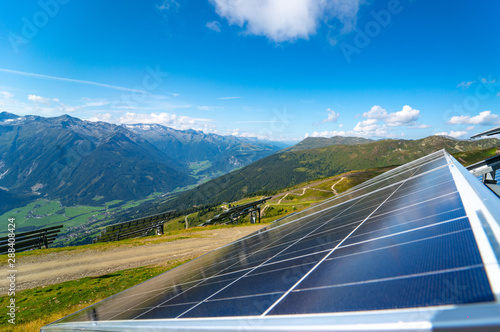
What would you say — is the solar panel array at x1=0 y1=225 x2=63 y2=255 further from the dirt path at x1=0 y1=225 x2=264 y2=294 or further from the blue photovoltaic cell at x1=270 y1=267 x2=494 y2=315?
the blue photovoltaic cell at x1=270 y1=267 x2=494 y2=315

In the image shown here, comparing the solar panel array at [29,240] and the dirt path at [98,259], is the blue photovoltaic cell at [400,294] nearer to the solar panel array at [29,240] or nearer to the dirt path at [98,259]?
the dirt path at [98,259]

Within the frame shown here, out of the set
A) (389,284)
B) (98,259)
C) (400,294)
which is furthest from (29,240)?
(400,294)

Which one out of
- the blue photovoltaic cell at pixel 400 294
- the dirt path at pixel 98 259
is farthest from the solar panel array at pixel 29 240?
the blue photovoltaic cell at pixel 400 294

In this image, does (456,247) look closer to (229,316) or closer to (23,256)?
(229,316)

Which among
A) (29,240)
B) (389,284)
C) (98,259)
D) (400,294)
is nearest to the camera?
(400,294)

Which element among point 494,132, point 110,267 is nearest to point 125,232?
point 110,267

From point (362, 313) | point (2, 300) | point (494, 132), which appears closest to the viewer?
point (362, 313)

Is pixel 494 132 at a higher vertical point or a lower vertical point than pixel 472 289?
higher

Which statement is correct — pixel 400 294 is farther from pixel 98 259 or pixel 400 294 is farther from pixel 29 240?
pixel 29 240
